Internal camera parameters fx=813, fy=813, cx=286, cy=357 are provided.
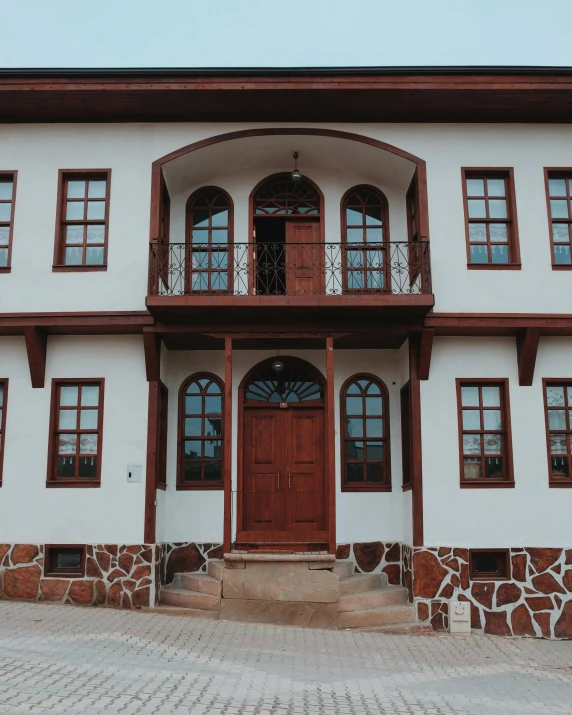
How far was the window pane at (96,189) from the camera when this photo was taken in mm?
13773

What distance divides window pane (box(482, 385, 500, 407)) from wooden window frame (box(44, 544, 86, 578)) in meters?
6.95

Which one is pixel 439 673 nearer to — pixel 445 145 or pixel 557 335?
pixel 557 335

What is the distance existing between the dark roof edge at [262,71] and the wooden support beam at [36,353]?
4.14 metres

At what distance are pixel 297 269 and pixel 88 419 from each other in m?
4.36

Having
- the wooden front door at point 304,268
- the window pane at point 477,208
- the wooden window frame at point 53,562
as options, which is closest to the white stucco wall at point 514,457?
the window pane at point 477,208

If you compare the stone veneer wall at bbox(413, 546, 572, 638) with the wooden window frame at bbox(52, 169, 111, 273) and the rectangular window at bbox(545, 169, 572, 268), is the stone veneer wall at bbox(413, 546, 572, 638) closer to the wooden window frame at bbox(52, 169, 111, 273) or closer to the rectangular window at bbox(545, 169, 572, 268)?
the rectangular window at bbox(545, 169, 572, 268)

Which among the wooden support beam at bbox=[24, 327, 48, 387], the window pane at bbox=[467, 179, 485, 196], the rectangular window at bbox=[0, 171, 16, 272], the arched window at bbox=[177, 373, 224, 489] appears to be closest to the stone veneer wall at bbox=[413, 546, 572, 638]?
the arched window at bbox=[177, 373, 224, 489]

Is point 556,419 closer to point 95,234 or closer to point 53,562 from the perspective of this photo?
point 95,234

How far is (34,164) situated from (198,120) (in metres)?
2.88

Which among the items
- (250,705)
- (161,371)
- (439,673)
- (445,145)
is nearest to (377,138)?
(445,145)

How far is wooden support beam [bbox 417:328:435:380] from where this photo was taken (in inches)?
516

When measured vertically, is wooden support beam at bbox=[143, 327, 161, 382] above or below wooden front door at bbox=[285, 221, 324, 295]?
below

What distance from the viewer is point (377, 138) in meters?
13.8

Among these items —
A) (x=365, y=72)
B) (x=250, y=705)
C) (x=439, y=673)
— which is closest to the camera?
(x=250, y=705)
